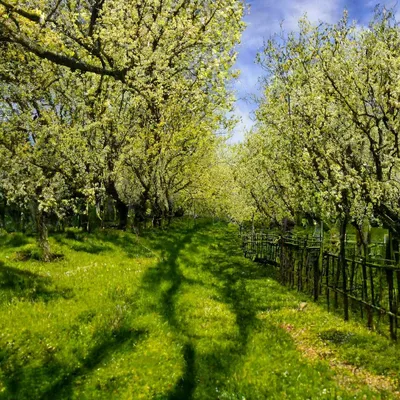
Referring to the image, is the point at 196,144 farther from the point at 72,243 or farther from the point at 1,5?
the point at 1,5

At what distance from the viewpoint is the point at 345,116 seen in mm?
18094

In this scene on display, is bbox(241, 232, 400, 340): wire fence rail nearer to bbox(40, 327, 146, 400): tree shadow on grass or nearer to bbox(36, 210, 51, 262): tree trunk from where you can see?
bbox(40, 327, 146, 400): tree shadow on grass

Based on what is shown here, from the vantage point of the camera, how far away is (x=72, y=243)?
1013 inches

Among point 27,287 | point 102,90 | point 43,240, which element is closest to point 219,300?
point 27,287

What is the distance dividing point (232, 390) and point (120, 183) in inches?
1239

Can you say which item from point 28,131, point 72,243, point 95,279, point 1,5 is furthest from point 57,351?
point 28,131

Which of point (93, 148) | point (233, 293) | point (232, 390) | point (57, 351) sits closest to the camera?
point (232, 390)

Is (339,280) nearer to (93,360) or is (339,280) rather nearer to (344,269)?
(344,269)

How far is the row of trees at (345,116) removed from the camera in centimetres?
1501

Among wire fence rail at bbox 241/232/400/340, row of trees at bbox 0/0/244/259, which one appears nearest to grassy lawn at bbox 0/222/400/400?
wire fence rail at bbox 241/232/400/340

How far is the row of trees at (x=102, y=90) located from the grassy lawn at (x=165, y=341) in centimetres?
488

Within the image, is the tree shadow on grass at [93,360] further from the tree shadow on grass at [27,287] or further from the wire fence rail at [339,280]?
the wire fence rail at [339,280]

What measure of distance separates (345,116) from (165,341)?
12.6 meters

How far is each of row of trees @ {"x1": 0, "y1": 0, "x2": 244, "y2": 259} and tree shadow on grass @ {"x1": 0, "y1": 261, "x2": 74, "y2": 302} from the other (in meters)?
3.43
